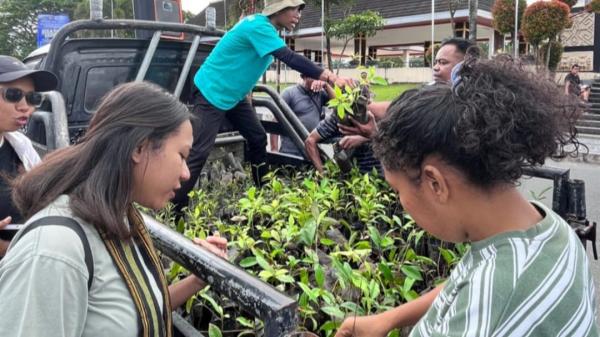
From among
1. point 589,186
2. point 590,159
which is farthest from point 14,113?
point 590,159

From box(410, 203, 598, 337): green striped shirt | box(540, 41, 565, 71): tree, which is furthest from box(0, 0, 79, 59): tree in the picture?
box(410, 203, 598, 337): green striped shirt

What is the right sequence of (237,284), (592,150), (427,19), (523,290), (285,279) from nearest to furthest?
1. (523,290)
2. (237,284)
3. (285,279)
4. (592,150)
5. (427,19)

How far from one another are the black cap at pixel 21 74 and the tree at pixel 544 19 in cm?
1603

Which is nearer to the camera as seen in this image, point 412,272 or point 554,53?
point 412,272


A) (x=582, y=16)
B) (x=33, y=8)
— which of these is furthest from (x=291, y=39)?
(x=33, y=8)

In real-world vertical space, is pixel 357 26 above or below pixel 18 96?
above

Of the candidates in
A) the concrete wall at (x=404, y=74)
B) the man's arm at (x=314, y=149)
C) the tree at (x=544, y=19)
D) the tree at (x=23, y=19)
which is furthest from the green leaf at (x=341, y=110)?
the tree at (x=23, y=19)

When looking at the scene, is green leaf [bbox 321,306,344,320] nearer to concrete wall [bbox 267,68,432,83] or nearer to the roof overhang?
the roof overhang

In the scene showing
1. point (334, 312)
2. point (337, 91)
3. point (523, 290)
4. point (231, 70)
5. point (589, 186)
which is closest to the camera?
point (523, 290)

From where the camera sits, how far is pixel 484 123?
1008mm

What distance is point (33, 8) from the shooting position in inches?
1590

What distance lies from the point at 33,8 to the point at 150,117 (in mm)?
45094

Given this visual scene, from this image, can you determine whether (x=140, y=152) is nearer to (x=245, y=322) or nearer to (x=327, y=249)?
(x=245, y=322)

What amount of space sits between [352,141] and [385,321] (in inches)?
63.0
